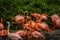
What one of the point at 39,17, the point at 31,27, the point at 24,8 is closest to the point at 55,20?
the point at 39,17

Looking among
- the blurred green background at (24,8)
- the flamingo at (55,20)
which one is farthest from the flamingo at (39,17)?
the blurred green background at (24,8)

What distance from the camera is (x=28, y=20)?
36.8 ft

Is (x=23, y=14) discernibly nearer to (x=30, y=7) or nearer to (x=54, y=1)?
(x=30, y=7)

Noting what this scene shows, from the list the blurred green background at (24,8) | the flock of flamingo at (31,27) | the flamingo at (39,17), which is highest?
the blurred green background at (24,8)

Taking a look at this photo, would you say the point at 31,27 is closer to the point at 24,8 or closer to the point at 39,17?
the point at 39,17

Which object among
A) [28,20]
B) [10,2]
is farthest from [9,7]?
[28,20]

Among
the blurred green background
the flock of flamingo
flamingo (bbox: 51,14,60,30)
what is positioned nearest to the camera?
the flock of flamingo

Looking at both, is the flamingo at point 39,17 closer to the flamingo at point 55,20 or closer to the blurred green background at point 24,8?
the flamingo at point 55,20

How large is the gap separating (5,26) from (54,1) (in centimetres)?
210

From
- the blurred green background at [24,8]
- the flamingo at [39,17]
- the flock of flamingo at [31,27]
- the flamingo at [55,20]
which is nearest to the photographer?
the flock of flamingo at [31,27]

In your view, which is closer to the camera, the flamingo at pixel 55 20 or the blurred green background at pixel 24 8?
the flamingo at pixel 55 20

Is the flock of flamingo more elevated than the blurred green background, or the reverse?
the blurred green background

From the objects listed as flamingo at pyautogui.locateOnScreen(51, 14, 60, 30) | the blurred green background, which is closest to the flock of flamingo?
flamingo at pyautogui.locateOnScreen(51, 14, 60, 30)

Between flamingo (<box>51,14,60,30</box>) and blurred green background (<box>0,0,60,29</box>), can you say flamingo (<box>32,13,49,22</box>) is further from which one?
blurred green background (<box>0,0,60,29</box>)
